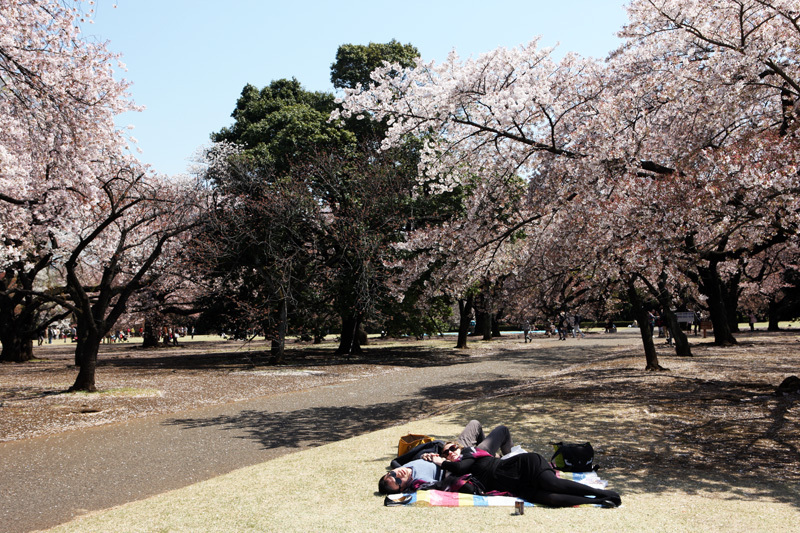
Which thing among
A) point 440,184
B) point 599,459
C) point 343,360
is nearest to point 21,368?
point 343,360

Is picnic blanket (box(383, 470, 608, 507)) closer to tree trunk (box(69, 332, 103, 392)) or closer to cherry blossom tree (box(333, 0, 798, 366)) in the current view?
cherry blossom tree (box(333, 0, 798, 366))

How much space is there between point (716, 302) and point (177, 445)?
824 inches

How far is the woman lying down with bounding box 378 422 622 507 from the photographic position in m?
4.71

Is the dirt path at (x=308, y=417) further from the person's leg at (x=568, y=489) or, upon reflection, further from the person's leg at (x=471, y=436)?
the person's leg at (x=568, y=489)

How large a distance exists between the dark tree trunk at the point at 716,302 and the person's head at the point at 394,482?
723 inches

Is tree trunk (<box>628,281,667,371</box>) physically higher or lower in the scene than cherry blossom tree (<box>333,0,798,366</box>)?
lower

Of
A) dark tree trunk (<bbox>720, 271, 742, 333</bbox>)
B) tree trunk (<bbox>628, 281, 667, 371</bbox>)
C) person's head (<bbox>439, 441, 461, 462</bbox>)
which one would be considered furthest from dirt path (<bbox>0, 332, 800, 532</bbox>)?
dark tree trunk (<bbox>720, 271, 742, 333</bbox>)

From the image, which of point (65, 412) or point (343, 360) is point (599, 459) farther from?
point (343, 360)

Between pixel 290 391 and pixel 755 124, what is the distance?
37.4ft

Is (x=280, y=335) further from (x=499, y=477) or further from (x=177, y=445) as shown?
(x=499, y=477)

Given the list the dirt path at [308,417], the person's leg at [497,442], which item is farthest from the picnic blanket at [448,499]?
the dirt path at [308,417]

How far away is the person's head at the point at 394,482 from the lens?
509cm

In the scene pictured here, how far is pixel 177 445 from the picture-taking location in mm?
7676

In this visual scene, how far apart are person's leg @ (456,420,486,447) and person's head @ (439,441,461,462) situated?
1.34ft
